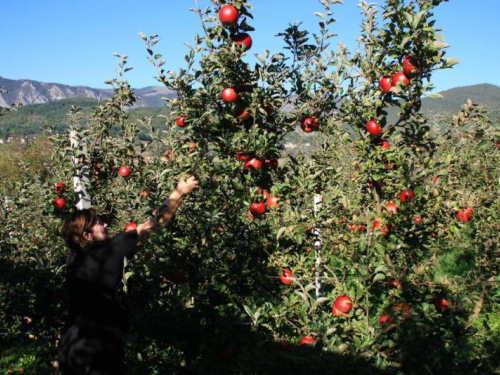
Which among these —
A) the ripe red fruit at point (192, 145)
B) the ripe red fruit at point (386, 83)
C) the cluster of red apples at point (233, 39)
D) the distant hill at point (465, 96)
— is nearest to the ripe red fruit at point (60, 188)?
the ripe red fruit at point (192, 145)

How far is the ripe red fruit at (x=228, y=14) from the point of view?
2.62m

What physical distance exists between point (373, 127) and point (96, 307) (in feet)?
6.76

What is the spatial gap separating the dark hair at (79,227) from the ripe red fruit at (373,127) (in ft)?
6.14

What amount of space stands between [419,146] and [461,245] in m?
6.42

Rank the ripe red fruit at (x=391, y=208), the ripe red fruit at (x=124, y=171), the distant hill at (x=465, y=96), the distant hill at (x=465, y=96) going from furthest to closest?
the distant hill at (x=465, y=96), the distant hill at (x=465, y=96), the ripe red fruit at (x=124, y=171), the ripe red fruit at (x=391, y=208)

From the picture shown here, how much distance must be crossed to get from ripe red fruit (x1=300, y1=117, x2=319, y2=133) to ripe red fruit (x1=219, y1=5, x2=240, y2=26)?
35.0 inches

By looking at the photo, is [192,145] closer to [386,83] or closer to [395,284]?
[386,83]

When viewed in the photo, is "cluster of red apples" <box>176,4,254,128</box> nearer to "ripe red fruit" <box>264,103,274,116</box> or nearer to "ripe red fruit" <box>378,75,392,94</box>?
"ripe red fruit" <box>264,103,274,116</box>

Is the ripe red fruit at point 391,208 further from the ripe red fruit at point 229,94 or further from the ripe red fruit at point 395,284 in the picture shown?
the ripe red fruit at point 229,94

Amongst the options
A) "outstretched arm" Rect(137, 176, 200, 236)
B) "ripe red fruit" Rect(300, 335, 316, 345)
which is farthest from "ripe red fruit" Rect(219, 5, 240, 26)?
"ripe red fruit" Rect(300, 335, 316, 345)

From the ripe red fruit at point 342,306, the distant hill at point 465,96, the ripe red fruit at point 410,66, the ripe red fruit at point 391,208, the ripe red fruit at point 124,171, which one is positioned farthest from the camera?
the distant hill at point 465,96

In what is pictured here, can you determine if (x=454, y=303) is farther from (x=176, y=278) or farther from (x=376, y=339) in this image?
(x=176, y=278)

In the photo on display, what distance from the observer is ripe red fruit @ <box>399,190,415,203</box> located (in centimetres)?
249

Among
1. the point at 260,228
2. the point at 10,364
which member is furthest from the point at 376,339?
the point at 10,364
